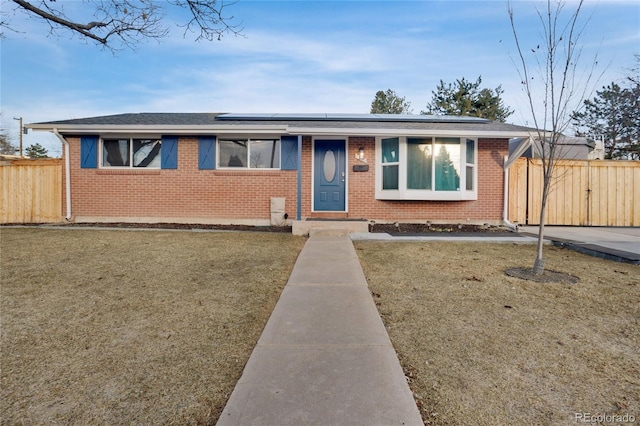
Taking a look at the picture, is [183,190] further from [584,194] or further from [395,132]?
[584,194]

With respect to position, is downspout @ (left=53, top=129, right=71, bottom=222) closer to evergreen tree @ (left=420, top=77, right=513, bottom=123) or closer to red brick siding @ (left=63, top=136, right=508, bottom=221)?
red brick siding @ (left=63, top=136, right=508, bottom=221)

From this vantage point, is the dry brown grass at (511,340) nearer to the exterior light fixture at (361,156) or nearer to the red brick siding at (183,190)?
the exterior light fixture at (361,156)

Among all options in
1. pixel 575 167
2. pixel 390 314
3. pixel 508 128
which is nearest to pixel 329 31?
pixel 508 128

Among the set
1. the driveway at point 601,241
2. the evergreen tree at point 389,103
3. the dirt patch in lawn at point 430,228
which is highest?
the evergreen tree at point 389,103

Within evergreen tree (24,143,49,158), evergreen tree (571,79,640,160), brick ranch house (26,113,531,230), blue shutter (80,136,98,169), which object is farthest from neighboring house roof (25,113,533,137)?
evergreen tree (24,143,49,158)

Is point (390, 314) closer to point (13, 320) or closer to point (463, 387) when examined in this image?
point (463, 387)

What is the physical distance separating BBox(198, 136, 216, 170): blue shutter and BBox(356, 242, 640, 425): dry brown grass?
266 inches

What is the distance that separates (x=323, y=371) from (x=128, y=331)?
1.74m

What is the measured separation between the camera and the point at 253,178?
9.95m

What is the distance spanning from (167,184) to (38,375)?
28.5 feet

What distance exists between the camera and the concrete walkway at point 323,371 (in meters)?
Answer: 1.66

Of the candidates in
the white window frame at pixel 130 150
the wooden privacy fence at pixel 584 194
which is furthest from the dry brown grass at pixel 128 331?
the wooden privacy fence at pixel 584 194

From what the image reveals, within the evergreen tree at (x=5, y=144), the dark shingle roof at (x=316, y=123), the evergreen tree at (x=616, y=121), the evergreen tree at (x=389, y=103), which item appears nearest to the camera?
the dark shingle roof at (x=316, y=123)

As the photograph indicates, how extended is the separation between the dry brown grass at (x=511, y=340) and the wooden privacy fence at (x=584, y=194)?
222 inches
